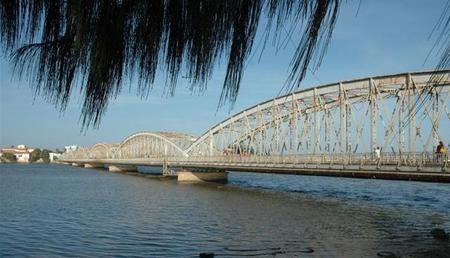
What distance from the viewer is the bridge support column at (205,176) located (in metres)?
87.6

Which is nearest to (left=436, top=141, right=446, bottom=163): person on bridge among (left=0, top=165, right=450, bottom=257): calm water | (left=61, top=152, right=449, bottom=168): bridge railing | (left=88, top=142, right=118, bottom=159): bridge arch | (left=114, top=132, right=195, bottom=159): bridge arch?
(left=61, top=152, right=449, bottom=168): bridge railing

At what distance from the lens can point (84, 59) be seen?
3.12 m

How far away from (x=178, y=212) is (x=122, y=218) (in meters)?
5.46

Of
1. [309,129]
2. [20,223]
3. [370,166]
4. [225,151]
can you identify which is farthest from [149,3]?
[225,151]

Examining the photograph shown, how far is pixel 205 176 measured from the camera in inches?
3467

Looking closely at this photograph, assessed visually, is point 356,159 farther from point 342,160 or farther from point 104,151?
point 104,151

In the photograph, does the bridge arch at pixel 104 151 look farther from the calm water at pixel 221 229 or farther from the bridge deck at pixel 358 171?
the calm water at pixel 221 229

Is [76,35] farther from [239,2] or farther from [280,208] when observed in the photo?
[280,208]

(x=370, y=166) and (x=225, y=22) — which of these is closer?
(x=225, y=22)

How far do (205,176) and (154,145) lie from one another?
5028 cm

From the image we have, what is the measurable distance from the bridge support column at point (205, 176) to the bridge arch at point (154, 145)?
14736 mm

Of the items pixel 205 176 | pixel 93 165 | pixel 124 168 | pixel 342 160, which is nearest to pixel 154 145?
pixel 124 168

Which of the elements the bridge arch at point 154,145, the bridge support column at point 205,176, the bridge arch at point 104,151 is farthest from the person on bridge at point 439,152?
the bridge arch at point 104,151

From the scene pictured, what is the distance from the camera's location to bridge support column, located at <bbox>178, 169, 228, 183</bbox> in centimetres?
8762
